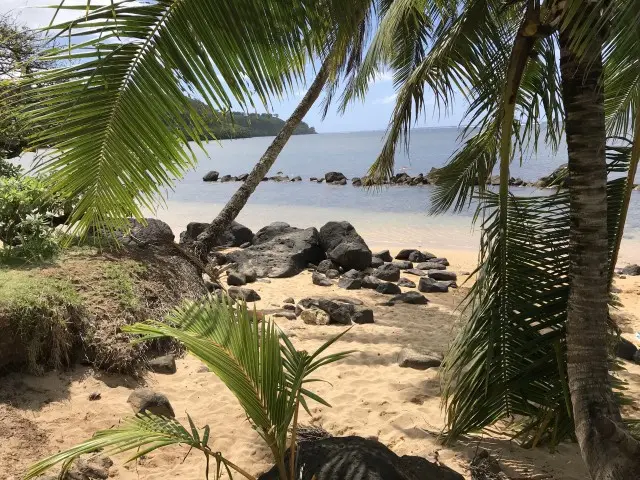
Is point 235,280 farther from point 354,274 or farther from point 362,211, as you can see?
point 362,211

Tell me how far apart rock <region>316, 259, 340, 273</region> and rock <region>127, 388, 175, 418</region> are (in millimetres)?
6031

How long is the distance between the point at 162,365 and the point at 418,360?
2.31 m

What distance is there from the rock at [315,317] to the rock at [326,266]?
326cm

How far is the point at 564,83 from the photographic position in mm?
2656

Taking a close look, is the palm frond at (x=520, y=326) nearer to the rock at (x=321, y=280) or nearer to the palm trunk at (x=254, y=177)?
the palm trunk at (x=254, y=177)

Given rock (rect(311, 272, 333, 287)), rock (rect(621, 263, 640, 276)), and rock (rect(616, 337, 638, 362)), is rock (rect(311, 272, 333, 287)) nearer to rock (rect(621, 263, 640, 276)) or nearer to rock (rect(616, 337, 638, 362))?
rock (rect(616, 337, 638, 362))

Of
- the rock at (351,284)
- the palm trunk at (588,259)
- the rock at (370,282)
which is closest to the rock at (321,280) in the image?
the rock at (351,284)

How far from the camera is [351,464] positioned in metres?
2.69

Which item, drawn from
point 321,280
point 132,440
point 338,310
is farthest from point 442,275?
point 132,440

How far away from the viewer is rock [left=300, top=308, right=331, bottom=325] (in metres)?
6.75

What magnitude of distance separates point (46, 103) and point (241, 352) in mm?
1247

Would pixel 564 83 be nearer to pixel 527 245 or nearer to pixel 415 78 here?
pixel 527 245

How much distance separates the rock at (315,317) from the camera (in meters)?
6.75

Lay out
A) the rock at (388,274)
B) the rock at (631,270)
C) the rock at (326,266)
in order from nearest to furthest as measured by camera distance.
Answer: the rock at (388,274) < the rock at (326,266) < the rock at (631,270)
